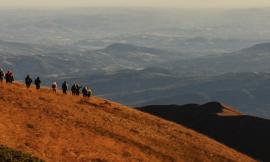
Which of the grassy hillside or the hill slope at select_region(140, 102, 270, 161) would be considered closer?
the grassy hillside

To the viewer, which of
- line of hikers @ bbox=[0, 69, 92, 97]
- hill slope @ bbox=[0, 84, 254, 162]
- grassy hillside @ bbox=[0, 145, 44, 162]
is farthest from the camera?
line of hikers @ bbox=[0, 69, 92, 97]

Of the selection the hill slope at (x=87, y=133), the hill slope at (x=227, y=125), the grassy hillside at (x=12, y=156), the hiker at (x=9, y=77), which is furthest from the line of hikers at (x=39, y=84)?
the grassy hillside at (x=12, y=156)

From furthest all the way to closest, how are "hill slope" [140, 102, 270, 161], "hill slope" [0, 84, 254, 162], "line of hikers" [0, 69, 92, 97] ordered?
"hill slope" [140, 102, 270, 161] → "line of hikers" [0, 69, 92, 97] → "hill slope" [0, 84, 254, 162]

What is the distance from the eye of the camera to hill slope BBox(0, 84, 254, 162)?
184ft

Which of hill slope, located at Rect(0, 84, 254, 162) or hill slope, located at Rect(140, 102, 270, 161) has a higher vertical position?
hill slope, located at Rect(0, 84, 254, 162)

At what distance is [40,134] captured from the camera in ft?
191

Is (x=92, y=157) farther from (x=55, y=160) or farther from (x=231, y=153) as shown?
(x=231, y=153)

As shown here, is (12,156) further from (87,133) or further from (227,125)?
(227,125)

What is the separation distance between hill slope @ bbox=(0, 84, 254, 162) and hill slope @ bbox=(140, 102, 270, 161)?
86.0ft

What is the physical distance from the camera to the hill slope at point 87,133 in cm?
5607

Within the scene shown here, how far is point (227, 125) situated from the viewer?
11419 centimetres

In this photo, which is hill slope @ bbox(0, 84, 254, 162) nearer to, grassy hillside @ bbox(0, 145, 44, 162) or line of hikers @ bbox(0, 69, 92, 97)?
line of hikers @ bbox(0, 69, 92, 97)

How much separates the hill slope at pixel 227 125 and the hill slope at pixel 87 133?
26.2 m

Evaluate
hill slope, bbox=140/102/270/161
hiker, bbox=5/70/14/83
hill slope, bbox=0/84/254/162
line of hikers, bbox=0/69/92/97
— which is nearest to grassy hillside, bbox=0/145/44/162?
hill slope, bbox=0/84/254/162
